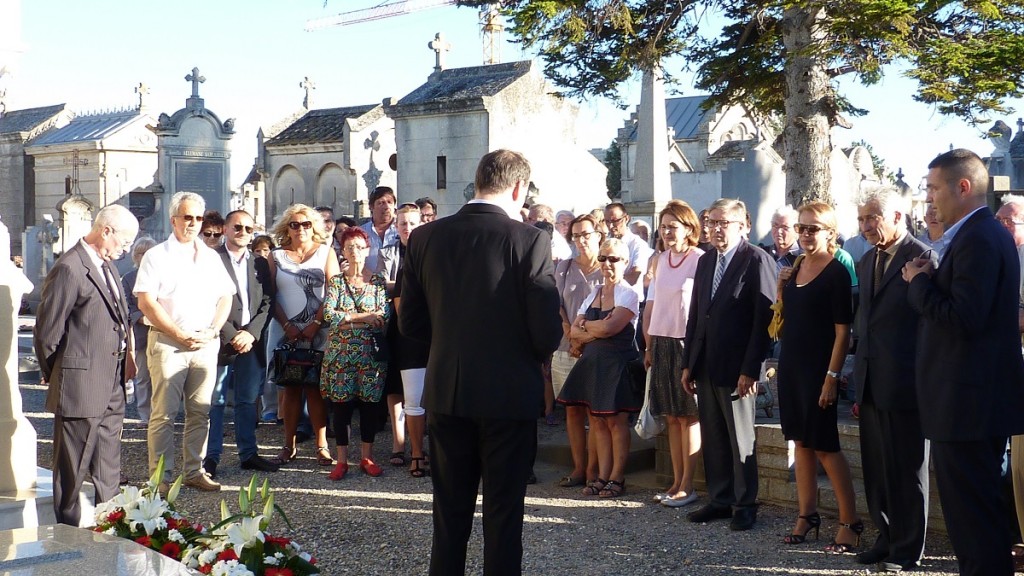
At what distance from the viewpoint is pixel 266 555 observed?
12.9 feet

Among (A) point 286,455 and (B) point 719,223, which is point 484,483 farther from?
(A) point 286,455

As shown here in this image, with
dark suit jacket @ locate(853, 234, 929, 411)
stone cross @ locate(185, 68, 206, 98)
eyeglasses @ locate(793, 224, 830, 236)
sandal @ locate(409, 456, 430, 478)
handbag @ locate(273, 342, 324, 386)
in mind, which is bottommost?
sandal @ locate(409, 456, 430, 478)

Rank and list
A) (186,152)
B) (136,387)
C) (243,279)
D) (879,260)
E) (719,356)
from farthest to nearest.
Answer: (186,152) < (136,387) < (243,279) < (719,356) < (879,260)

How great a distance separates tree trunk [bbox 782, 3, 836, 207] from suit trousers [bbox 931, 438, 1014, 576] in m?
10.1

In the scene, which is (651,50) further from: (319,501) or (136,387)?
(319,501)

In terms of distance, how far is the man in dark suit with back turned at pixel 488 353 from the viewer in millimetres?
4398

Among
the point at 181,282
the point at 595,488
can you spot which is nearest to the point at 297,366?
the point at 181,282

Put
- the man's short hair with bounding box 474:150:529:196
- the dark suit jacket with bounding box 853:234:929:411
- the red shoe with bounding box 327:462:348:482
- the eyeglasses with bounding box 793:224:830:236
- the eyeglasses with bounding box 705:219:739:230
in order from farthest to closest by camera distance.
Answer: the red shoe with bounding box 327:462:348:482 → the eyeglasses with bounding box 705:219:739:230 → the eyeglasses with bounding box 793:224:830:236 → the dark suit jacket with bounding box 853:234:929:411 → the man's short hair with bounding box 474:150:529:196

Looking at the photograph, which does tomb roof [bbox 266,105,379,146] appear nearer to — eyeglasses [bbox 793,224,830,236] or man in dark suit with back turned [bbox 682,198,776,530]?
man in dark suit with back turned [bbox 682,198,776,530]

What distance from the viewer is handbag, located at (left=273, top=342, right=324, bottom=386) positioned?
8.15 metres

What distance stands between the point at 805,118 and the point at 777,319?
9.20m

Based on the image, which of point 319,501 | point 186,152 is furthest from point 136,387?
point 186,152

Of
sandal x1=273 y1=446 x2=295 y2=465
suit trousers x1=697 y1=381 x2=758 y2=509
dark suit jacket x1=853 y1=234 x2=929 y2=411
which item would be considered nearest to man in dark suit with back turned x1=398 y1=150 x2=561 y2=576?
dark suit jacket x1=853 y1=234 x2=929 y2=411

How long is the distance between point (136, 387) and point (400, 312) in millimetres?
6882
